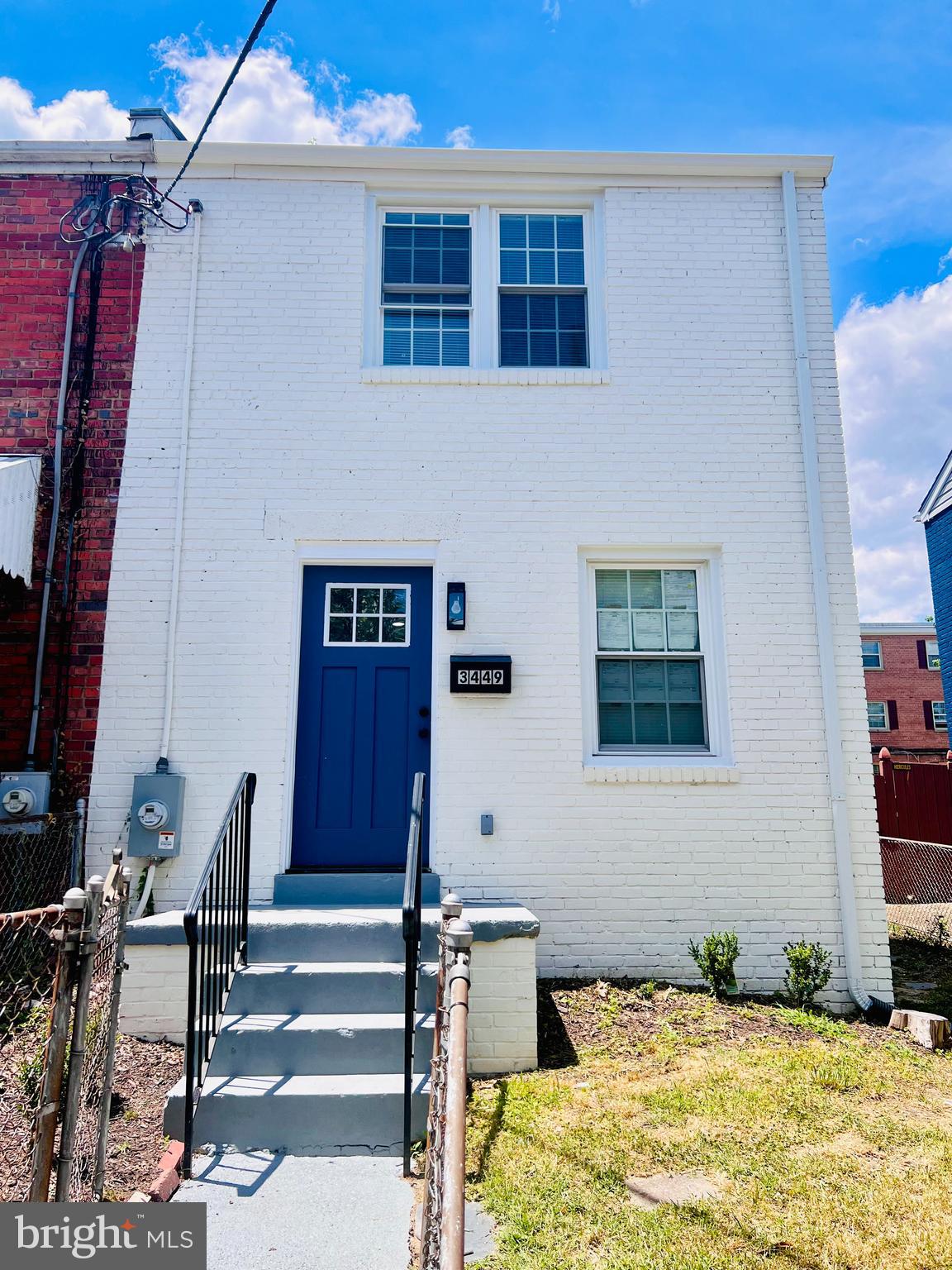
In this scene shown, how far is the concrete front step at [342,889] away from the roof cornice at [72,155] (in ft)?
18.0

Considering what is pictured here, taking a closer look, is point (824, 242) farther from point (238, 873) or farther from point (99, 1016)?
point (99, 1016)

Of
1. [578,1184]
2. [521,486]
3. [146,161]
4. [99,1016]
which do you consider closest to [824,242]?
[521,486]

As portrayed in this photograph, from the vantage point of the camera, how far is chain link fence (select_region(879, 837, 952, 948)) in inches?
316

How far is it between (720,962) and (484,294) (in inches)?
200

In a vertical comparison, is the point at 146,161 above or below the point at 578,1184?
above

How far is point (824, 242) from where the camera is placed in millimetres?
6410

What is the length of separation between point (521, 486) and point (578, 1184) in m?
4.26

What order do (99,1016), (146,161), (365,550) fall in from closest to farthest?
1. (99,1016)
2. (365,550)
3. (146,161)

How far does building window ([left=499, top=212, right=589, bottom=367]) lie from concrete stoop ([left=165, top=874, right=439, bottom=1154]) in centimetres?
423

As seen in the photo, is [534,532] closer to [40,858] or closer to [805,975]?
[805,975]

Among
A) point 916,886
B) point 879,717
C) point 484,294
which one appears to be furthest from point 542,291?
point 879,717

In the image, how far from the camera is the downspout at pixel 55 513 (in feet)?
18.5

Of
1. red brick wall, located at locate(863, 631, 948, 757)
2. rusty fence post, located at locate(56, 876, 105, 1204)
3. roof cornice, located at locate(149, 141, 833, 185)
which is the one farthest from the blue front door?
red brick wall, located at locate(863, 631, 948, 757)

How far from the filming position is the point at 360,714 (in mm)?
5727
